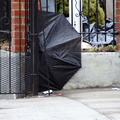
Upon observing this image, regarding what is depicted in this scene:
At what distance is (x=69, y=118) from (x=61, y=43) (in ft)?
7.88

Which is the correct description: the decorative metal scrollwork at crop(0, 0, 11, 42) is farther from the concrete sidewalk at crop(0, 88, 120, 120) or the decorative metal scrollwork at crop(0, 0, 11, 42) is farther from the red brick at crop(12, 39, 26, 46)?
the concrete sidewalk at crop(0, 88, 120, 120)

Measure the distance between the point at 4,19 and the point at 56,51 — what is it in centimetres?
104

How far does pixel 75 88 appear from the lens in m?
8.83

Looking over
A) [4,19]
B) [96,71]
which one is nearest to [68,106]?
[96,71]

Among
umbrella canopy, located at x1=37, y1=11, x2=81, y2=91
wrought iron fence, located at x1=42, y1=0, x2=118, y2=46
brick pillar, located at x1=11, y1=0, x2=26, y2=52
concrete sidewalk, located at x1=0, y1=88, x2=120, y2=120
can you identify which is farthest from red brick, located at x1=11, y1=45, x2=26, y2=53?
wrought iron fence, located at x1=42, y1=0, x2=118, y2=46

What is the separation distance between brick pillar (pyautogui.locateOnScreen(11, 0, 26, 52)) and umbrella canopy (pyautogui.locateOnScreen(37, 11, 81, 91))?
0.94 feet

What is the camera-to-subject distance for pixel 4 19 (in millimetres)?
8383

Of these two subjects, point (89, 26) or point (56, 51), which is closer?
point (56, 51)

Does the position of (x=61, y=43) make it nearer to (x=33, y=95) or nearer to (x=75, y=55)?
(x=75, y=55)

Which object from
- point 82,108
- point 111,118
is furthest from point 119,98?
point 111,118

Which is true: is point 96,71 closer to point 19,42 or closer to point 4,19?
point 19,42

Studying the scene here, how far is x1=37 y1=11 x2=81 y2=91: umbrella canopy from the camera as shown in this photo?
27.4 ft

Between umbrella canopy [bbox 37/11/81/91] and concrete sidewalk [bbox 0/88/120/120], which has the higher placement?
umbrella canopy [bbox 37/11/81/91]

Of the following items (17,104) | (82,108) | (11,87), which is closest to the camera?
(82,108)
